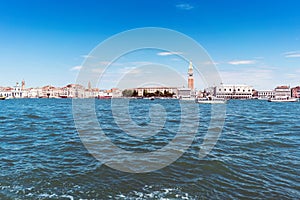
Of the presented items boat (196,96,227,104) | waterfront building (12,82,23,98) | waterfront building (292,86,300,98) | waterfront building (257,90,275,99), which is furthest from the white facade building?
waterfront building (12,82,23,98)

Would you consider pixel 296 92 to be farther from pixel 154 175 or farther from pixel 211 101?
pixel 154 175

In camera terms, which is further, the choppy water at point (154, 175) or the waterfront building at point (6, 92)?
the waterfront building at point (6, 92)

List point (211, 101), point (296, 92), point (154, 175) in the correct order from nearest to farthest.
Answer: point (154, 175) → point (211, 101) → point (296, 92)

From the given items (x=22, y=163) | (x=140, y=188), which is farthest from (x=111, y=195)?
(x=22, y=163)

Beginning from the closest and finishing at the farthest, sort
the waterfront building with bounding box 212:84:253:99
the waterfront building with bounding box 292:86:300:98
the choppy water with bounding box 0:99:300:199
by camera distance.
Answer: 1. the choppy water with bounding box 0:99:300:199
2. the waterfront building with bounding box 212:84:253:99
3. the waterfront building with bounding box 292:86:300:98

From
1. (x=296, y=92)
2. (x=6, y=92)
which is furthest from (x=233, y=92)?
(x=6, y=92)

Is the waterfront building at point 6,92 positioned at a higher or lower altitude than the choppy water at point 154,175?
higher

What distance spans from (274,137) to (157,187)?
9.52 meters

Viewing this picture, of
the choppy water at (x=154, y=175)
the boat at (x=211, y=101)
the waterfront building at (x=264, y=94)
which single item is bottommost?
the choppy water at (x=154, y=175)

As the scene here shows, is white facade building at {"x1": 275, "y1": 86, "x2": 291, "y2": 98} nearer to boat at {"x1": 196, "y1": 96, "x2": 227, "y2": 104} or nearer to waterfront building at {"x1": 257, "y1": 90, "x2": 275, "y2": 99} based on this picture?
waterfront building at {"x1": 257, "y1": 90, "x2": 275, "y2": 99}

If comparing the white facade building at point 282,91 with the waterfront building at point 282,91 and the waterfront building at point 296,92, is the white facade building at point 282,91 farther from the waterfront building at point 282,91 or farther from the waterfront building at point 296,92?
the waterfront building at point 296,92

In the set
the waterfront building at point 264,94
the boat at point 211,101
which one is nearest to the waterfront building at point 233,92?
the waterfront building at point 264,94

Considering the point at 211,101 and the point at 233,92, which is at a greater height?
the point at 233,92

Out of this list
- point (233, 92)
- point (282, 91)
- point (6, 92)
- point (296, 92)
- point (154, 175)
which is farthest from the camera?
point (6, 92)
